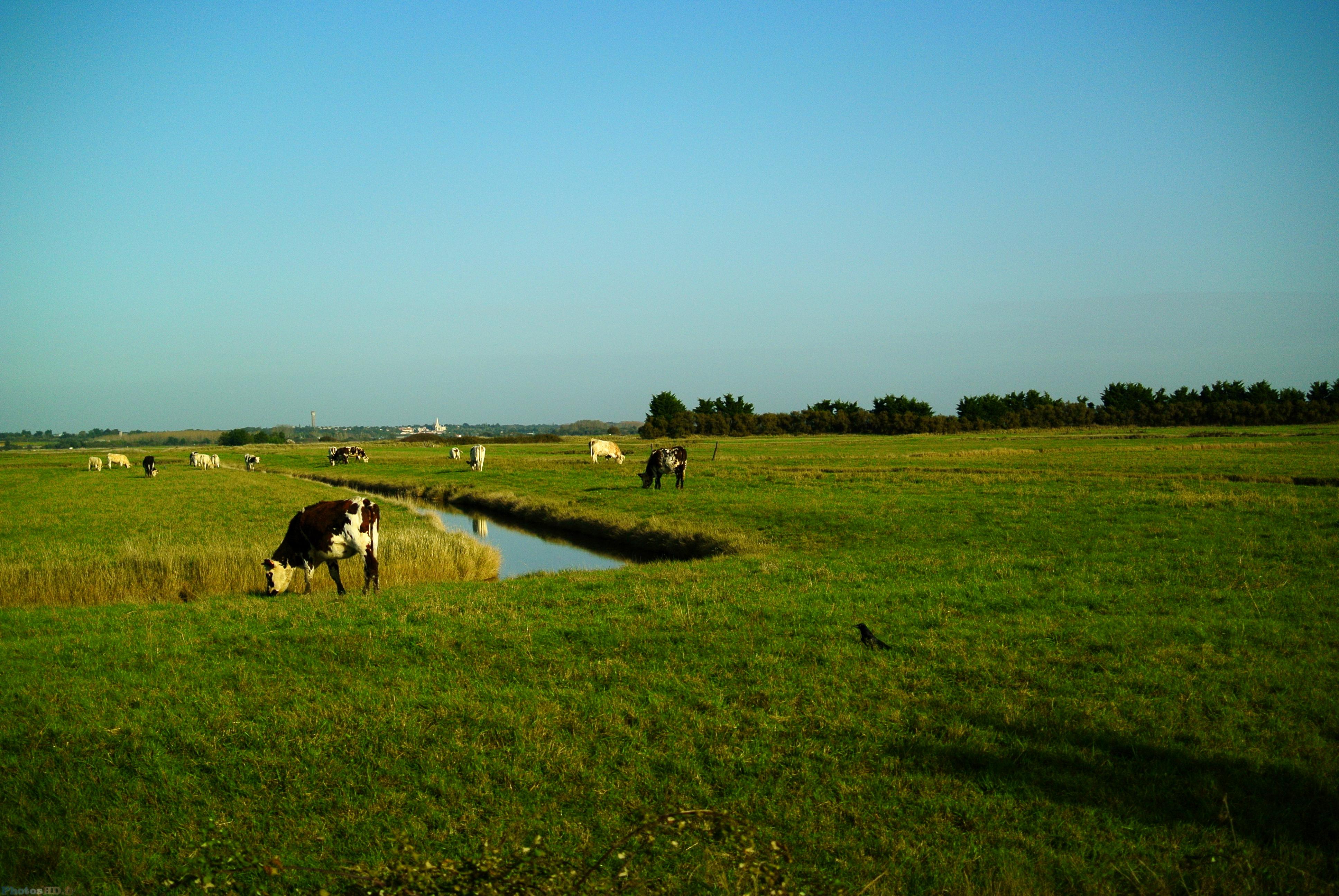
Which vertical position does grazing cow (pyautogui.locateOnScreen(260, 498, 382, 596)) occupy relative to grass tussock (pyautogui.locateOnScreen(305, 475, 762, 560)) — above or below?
above

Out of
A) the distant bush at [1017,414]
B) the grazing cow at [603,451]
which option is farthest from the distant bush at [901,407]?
the grazing cow at [603,451]

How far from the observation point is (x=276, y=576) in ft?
49.4

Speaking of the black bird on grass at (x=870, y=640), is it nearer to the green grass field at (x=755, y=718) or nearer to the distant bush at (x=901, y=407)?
the green grass field at (x=755, y=718)

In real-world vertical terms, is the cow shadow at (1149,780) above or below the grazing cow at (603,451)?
below

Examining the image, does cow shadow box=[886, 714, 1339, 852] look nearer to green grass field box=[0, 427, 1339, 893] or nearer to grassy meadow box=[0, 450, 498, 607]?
green grass field box=[0, 427, 1339, 893]

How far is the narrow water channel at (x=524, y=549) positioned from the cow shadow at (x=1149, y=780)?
36.2ft

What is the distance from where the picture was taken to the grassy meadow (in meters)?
16.1

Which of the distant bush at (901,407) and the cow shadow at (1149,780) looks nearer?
the cow shadow at (1149,780)

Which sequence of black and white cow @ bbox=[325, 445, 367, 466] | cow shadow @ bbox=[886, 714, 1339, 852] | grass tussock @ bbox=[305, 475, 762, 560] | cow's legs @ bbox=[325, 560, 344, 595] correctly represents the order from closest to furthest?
cow shadow @ bbox=[886, 714, 1339, 852]
cow's legs @ bbox=[325, 560, 344, 595]
grass tussock @ bbox=[305, 475, 762, 560]
black and white cow @ bbox=[325, 445, 367, 466]

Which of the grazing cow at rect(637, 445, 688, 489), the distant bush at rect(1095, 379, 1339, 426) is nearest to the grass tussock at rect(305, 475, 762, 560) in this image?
the grazing cow at rect(637, 445, 688, 489)

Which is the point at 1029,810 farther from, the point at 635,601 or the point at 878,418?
the point at 878,418

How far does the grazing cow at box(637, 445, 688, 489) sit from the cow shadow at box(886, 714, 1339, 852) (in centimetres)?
2704

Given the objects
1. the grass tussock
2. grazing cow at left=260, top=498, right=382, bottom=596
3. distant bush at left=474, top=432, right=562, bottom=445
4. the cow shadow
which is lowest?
the grass tussock

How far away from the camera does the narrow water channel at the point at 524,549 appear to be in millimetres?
22578
